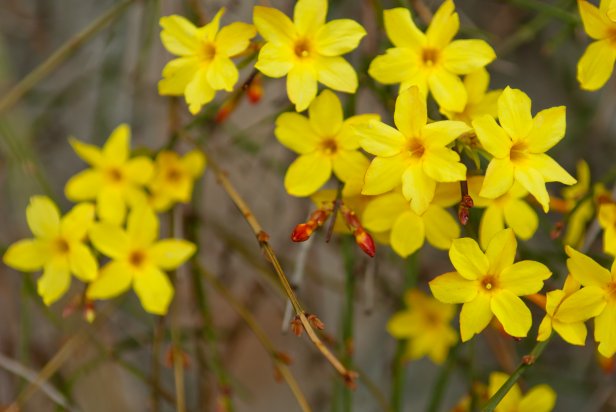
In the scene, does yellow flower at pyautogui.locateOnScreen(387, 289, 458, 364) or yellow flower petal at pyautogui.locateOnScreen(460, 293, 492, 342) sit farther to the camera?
yellow flower at pyautogui.locateOnScreen(387, 289, 458, 364)

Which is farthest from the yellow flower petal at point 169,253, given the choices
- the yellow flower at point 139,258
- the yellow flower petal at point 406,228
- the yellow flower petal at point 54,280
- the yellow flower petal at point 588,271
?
the yellow flower petal at point 588,271

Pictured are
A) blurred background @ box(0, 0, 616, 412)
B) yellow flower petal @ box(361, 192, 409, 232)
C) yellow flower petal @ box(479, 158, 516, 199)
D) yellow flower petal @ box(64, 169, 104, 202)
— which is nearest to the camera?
yellow flower petal @ box(479, 158, 516, 199)

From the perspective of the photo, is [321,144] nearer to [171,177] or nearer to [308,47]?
[308,47]

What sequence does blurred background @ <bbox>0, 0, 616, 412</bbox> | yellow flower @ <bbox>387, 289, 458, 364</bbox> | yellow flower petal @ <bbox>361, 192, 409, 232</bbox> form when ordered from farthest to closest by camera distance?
blurred background @ <bbox>0, 0, 616, 412</bbox> → yellow flower @ <bbox>387, 289, 458, 364</bbox> → yellow flower petal @ <bbox>361, 192, 409, 232</bbox>

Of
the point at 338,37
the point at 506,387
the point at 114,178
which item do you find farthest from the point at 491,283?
the point at 114,178

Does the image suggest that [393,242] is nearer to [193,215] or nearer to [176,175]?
[176,175]

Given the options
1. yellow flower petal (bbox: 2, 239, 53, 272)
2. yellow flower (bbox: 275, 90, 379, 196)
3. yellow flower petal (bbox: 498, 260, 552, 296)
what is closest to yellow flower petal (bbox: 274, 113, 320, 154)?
yellow flower (bbox: 275, 90, 379, 196)

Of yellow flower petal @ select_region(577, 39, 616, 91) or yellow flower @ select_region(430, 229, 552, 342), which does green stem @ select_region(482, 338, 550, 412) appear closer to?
yellow flower @ select_region(430, 229, 552, 342)
